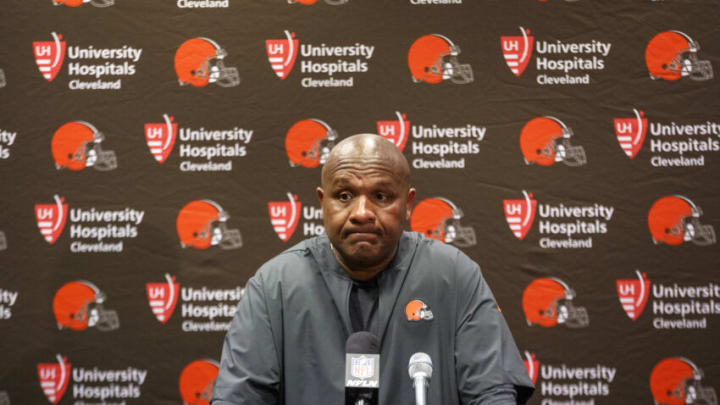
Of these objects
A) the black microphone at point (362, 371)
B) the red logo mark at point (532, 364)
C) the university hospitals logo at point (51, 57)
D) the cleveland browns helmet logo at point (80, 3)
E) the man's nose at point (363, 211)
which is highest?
the cleveland browns helmet logo at point (80, 3)

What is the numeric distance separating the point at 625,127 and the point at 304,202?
1688 mm

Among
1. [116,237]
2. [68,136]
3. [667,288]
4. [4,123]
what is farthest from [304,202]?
[667,288]

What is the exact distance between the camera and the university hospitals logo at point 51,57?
2877 millimetres

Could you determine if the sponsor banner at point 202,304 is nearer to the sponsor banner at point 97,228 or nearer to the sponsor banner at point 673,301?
the sponsor banner at point 97,228

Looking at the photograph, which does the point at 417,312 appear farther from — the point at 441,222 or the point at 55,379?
the point at 55,379

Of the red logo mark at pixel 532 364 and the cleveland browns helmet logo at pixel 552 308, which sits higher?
the cleveland browns helmet logo at pixel 552 308

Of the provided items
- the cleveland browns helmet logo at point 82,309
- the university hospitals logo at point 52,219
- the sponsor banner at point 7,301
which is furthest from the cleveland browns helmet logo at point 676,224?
the sponsor banner at point 7,301

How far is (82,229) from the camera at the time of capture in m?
2.81

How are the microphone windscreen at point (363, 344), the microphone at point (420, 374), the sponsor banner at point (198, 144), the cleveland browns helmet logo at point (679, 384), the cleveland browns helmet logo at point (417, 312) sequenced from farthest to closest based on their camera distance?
the sponsor banner at point (198, 144) → the cleveland browns helmet logo at point (679, 384) → the cleveland browns helmet logo at point (417, 312) → the microphone windscreen at point (363, 344) → the microphone at point (420, 374)

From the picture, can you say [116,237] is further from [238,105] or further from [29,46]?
[29,46]

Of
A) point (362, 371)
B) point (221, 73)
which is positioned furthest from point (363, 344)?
point (221, 73)

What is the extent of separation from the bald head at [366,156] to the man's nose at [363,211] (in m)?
0.13

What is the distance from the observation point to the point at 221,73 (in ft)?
9.38

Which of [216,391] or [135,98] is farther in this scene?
[135,98]
